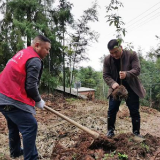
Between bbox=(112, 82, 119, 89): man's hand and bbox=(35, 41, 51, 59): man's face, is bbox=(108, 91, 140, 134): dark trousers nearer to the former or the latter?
bbox=(112, 82, 119, 89): man's hand

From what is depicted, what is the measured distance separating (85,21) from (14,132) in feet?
25.4

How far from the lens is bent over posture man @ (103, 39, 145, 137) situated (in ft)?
9.98

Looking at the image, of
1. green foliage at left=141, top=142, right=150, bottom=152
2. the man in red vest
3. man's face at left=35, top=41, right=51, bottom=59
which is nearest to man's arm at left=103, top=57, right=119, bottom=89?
green foliage at left=141, top=142, right=150, bottom=152

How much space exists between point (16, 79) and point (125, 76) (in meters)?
1.69

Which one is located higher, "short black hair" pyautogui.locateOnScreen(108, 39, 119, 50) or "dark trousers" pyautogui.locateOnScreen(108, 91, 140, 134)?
"short black hair" pyautogui.locateOnScreen(108, 39, 119, 50)

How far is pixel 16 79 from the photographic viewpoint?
213 centimetres

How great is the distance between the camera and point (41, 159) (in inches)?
106

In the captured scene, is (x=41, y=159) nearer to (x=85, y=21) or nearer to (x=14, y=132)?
(x=14, y=132)

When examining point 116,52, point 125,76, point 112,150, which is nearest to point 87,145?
point 112,150

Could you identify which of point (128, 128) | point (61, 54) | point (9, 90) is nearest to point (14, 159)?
point (9, 90)

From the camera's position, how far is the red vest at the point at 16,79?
213cm

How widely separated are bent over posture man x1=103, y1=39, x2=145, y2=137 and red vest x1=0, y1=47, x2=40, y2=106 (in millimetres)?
1446

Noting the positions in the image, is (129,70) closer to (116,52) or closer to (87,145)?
(116,52)

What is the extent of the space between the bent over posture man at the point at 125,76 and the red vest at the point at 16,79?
4.75ft
